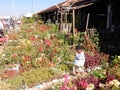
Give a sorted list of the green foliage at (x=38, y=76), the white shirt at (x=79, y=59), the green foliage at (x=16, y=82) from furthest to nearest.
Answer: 1. the white shirt at (x=79, y=59)
2. the green foliage at (x=38, y=76)
3. the green foliage at (x=16, y=82)

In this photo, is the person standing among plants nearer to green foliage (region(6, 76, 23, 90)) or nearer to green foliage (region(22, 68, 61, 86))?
green foliage (region(22, 68, 61, 86))

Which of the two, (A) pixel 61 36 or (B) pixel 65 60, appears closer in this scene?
(B) pixel 65 60

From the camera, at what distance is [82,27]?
21.6 meters

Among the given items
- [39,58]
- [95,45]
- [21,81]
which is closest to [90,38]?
[95,45]

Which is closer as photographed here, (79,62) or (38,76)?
(38,76)

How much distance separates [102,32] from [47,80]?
6.54 m

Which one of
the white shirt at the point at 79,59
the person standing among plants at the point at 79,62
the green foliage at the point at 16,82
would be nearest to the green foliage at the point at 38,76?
the green foliage at the point at 16,82

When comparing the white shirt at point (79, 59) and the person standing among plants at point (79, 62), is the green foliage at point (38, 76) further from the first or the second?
the white shirt at point (79, 59)

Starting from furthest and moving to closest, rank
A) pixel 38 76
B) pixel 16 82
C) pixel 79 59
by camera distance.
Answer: pixel 79 59, pixel 38 76, pixel 16 82

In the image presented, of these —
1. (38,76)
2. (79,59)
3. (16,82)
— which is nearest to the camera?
(16,82)

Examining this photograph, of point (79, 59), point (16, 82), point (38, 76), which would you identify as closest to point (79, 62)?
point (79, 59)

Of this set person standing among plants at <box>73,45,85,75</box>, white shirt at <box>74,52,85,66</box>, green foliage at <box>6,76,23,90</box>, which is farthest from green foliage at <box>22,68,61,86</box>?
white shirt at <box>74,52,85,66</box>

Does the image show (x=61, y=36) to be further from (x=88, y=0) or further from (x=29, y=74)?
(x=29, y=74)

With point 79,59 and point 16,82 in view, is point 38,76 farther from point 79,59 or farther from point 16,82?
point 79,59
